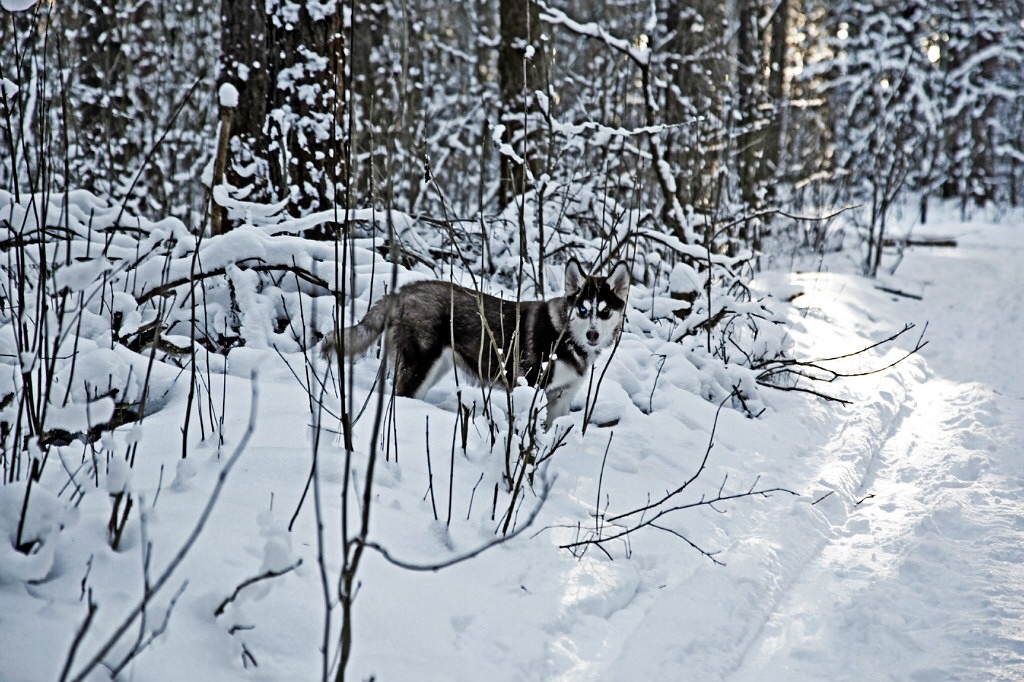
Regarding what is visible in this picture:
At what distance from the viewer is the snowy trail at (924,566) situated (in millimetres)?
2641

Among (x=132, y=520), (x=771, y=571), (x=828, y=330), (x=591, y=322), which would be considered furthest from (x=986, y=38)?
(x=132, y=520)

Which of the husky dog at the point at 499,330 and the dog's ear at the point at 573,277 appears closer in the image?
the husky dog at the point at 499,330

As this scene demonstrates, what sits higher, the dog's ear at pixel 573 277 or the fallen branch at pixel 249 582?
the dog's ear at pixel 573 277

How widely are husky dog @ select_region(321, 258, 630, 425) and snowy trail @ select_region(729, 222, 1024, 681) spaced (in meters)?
1.91

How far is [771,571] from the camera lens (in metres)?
3.19

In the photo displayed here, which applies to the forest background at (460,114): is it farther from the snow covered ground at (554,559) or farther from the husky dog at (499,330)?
the snow covered ground at (554,559)

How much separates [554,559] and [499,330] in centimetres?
221

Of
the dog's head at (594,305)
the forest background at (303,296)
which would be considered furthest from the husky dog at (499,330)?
the forest background at (303,296)

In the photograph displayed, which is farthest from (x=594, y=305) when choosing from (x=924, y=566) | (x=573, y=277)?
(x=924, y=566)

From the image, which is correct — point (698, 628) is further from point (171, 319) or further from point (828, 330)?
point (828, 330)

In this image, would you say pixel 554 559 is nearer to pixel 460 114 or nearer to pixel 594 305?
pixel 594 305

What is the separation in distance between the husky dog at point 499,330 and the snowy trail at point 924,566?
6.28 ft

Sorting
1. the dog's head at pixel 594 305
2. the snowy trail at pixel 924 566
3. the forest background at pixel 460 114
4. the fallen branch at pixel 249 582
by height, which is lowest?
the snowy trail at pixel 924 566

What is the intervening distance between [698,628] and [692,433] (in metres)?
2.21
